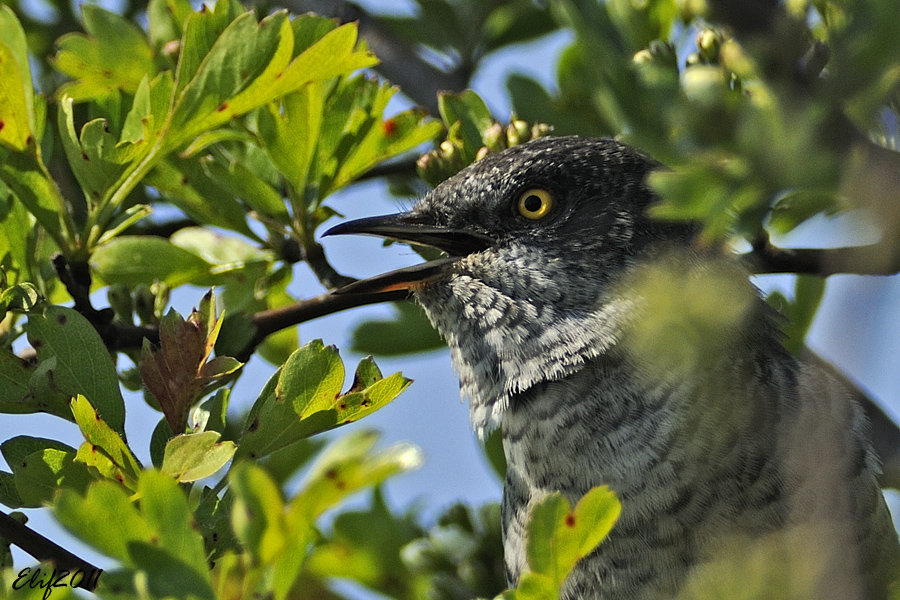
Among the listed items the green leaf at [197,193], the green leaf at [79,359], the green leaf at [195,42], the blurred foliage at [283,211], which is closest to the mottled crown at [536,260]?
the blurred foliage at [283,211]

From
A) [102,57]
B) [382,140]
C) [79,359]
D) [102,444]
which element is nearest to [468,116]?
[382,140]

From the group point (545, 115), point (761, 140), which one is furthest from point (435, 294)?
point (761, 140)

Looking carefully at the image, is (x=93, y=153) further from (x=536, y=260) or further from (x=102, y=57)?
(x=536, y=260)

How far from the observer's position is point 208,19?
214 cm

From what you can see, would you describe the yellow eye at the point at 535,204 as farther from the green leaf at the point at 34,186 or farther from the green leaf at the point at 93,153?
the green leaf at the point at 34,186

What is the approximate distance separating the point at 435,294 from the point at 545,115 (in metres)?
0.77

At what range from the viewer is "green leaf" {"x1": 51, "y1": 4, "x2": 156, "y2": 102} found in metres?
2.42

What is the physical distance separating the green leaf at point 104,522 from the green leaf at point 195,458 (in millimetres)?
270

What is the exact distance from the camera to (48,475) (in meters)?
1.69

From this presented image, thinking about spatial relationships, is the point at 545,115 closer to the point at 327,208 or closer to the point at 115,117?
the point at 327,208

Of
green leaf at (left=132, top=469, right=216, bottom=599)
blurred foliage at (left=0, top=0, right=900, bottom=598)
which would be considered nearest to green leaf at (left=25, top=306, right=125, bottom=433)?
blurred foliage at (left=0, top=0, right=900, bottom=598)

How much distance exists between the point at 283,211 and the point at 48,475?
95 cm

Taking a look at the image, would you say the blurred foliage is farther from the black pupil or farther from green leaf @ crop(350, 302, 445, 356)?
the black pupil

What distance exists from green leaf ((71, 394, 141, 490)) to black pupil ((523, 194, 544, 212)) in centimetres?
134
